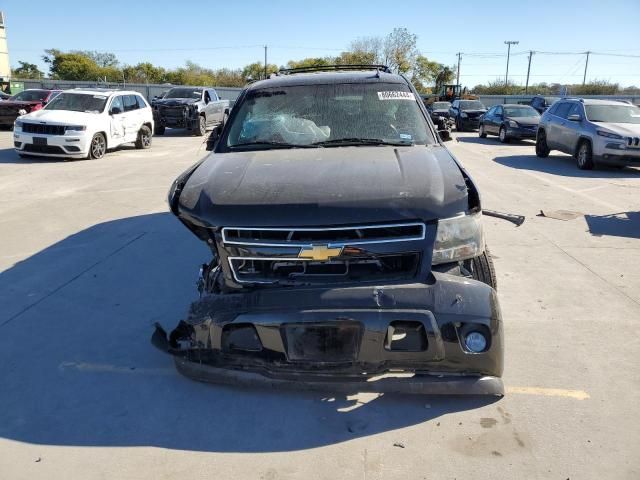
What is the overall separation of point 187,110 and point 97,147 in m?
7.01

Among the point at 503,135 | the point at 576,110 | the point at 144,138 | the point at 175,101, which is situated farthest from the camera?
the point at 175,101

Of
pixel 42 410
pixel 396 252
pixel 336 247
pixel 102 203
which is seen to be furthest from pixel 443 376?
pixel 102 203

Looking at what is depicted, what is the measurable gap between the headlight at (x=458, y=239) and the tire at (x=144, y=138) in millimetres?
14734

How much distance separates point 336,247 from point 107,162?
469 inches

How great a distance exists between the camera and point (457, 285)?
2.80m

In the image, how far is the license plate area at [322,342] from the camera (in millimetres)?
2758

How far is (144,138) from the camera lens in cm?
1634

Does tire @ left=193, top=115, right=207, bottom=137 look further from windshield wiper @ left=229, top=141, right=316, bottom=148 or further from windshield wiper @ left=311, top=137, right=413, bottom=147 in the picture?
windshield wiper @ left=311, top=137, right=413, bottom=147

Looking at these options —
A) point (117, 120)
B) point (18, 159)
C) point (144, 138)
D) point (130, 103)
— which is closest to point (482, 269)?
point (18, 159)

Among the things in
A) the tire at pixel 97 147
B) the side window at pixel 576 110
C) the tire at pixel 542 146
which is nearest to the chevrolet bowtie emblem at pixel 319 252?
the tire at pixel 97 147

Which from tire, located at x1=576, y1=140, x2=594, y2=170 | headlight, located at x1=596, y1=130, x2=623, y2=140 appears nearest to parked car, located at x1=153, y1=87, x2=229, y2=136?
tire, located at x1=576, y1=140, x2=594, y2=170

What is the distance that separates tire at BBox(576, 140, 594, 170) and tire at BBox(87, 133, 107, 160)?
12.0 meters

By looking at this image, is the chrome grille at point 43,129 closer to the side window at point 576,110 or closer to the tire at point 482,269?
the tire at point 482,269

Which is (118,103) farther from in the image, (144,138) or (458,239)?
(458,239)
